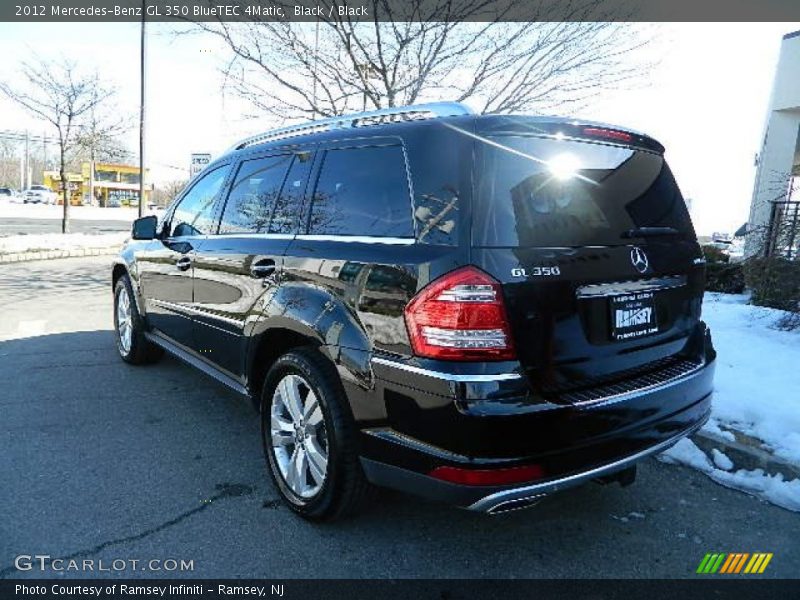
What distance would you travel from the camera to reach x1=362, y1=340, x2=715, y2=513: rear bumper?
206 centimetres

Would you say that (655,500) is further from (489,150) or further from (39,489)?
(39,489)

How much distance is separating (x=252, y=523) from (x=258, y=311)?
1.07 meters

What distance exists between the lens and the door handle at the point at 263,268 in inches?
119

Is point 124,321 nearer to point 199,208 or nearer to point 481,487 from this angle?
point 199,208

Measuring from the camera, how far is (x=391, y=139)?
254 cm

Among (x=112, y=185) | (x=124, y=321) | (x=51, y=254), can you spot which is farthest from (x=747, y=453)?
(x=112, y=185)

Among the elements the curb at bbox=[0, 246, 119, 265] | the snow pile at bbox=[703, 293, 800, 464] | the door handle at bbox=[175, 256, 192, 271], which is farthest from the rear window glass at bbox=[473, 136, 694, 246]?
the curb at bbox=[0, 246, 119, 265]

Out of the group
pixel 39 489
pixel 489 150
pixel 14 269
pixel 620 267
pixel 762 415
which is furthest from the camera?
pixel 14 269

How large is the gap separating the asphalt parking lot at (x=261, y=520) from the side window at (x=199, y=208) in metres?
1.37

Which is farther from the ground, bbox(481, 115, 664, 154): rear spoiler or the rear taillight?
bbox(481, 115, 664, 154): rear spoiler

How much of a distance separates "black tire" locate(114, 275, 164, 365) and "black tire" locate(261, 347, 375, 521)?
2841 millimetres

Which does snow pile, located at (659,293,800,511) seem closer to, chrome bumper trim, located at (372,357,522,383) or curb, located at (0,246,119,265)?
chrome bumper trim, located at (372,357,522,383)

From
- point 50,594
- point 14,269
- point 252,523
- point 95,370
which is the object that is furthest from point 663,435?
point 14,269

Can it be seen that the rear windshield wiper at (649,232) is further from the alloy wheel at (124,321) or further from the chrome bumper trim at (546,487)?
the alloy wheel at (124,321)
